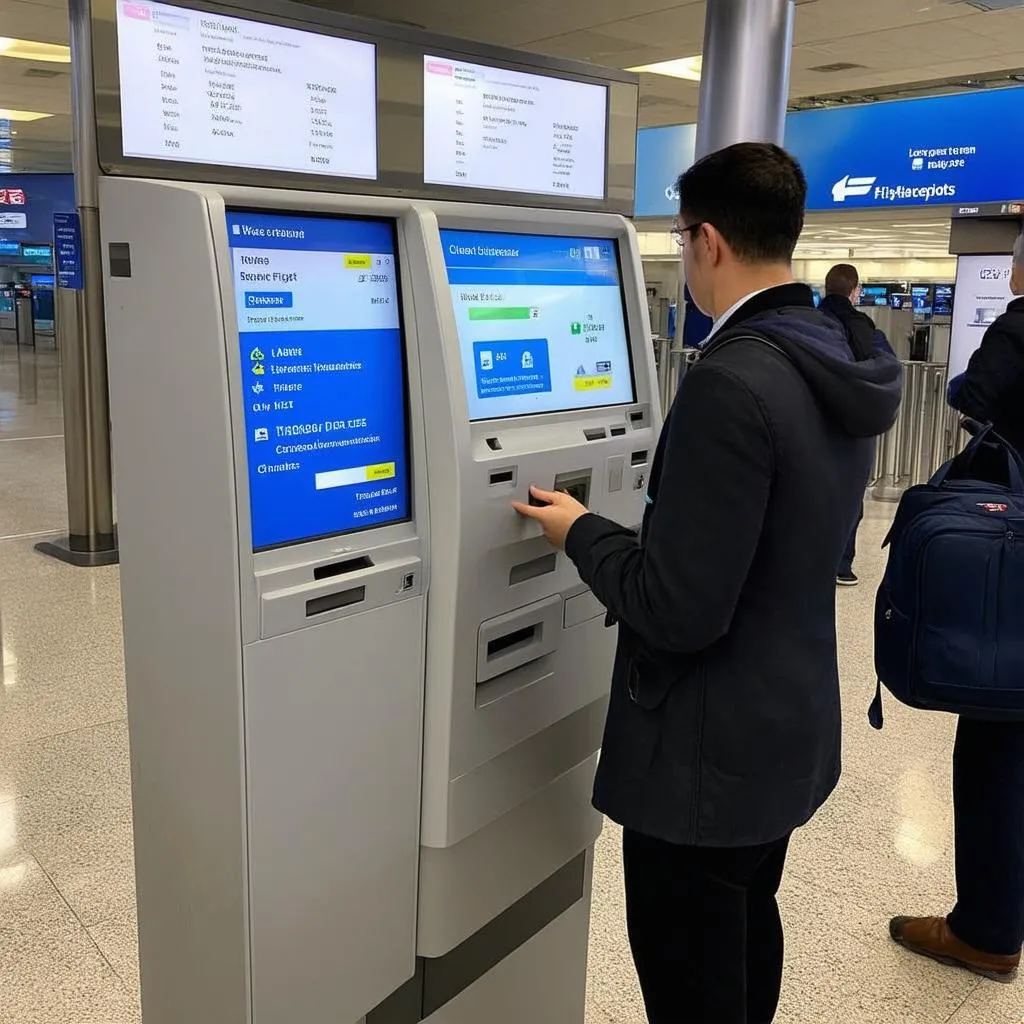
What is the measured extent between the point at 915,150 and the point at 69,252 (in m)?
6.16

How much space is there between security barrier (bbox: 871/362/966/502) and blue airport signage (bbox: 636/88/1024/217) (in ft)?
4.29

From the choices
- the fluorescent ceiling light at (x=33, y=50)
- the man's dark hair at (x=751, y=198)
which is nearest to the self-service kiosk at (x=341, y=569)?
the man's dark hair at (x=751, y=198)

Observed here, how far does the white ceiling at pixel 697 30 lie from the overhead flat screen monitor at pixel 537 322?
5.57 m

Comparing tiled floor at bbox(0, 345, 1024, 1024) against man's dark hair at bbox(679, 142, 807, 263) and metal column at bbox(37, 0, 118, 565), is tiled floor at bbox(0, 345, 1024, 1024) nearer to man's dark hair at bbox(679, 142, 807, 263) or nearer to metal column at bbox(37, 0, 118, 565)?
metal column at bbox(37, 0, 118, 565)

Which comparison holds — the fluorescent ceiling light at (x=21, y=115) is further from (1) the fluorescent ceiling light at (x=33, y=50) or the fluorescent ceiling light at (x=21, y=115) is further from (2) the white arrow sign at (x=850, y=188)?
(2) the white arrow sign at (x=850, y=188)

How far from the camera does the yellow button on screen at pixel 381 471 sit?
145 cm

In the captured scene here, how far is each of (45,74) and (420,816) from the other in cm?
1036

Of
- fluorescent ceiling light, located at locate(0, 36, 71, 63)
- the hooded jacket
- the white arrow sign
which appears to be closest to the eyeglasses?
the hooded jacket

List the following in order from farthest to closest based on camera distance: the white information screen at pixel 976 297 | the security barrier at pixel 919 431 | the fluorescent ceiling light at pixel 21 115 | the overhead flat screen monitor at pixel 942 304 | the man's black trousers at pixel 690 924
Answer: the fluorescent ceiling light at pixel 21 115 → the overhead flat screen monitor at pixel 942 304 → the security barrier at pixel 919 431 → the white information screen at pixel 976 297 → the man's black trousers at pixel 690 924

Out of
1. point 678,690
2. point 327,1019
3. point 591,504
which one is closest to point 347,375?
point 591,504

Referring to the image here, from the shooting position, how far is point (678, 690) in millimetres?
1442

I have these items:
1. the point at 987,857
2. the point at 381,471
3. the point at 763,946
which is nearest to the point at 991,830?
the point at 987,857

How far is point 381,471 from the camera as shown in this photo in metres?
1.47

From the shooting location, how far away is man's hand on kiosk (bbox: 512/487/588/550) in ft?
5.07
